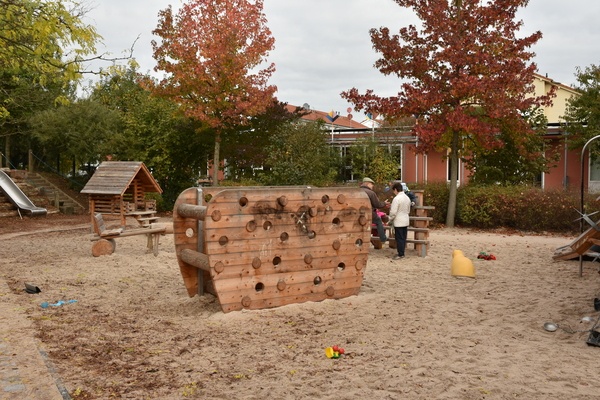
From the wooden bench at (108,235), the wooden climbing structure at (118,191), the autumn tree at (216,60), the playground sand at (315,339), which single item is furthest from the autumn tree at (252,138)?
the playground sand at (315,339)

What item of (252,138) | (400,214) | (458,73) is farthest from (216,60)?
(400,214)

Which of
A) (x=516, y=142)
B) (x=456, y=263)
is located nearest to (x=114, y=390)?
(x=456, y=263)

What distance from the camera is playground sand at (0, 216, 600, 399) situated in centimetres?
474

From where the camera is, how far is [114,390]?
188 inches

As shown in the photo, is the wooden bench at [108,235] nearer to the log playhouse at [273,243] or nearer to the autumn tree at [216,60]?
the log playhouse at [273,243]

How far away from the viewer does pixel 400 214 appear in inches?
464

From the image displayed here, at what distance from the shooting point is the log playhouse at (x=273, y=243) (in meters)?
7.09

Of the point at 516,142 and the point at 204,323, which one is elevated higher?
the point at 516,142

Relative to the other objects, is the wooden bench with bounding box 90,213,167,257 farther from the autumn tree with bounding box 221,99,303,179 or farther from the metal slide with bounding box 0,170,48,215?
the autumn tree with bounding box 221,99,303,179

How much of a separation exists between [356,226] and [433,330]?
2.24 metres

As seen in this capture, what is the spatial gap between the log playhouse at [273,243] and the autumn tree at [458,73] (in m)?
10.9

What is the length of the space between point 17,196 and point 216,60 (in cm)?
991

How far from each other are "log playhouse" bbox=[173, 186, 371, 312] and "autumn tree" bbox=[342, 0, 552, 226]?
10.9m

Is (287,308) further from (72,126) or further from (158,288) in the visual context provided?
(72,126)
